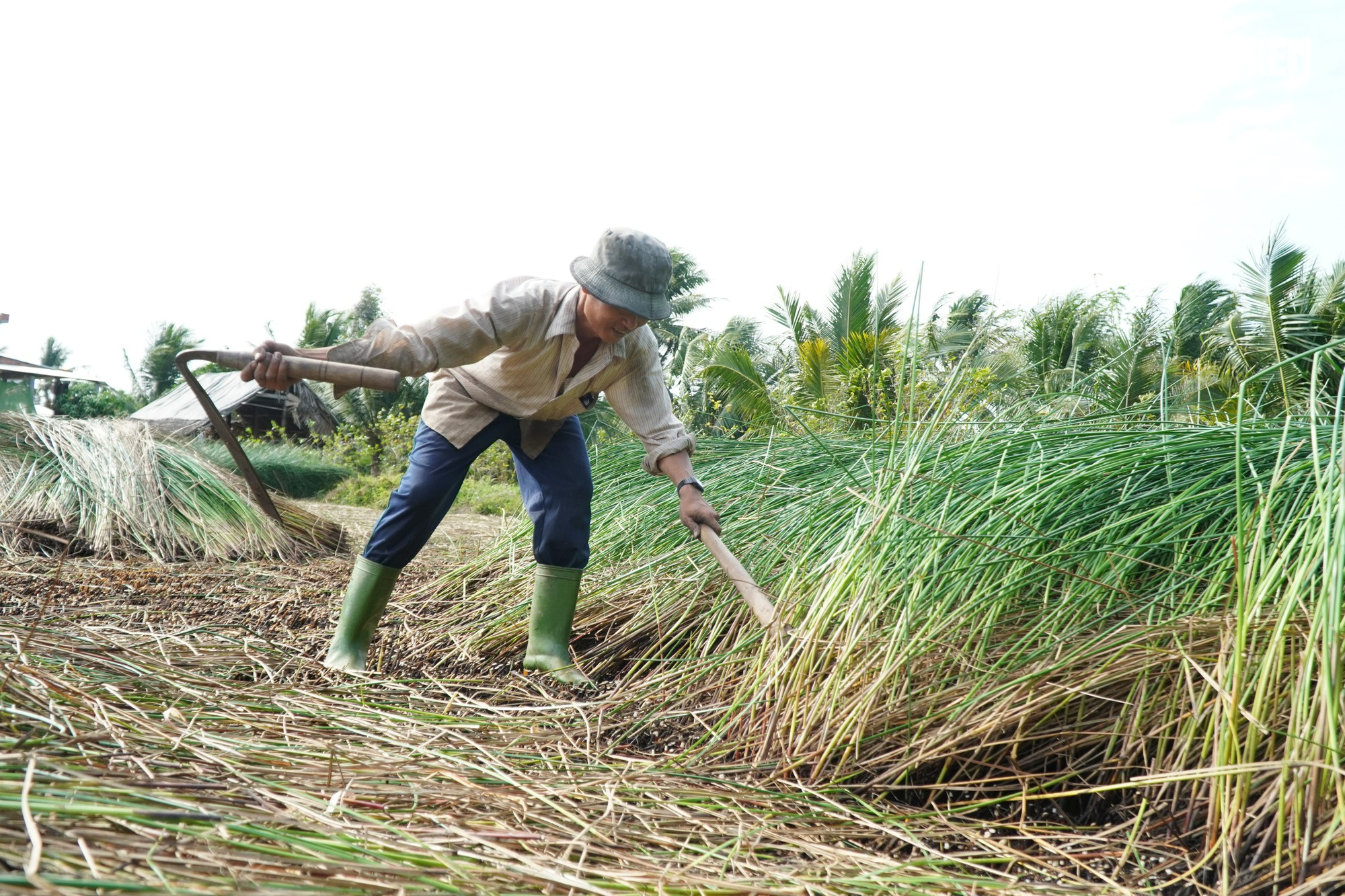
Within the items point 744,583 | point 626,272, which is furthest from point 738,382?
point 744,583

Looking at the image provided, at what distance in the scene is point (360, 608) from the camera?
2.43 m

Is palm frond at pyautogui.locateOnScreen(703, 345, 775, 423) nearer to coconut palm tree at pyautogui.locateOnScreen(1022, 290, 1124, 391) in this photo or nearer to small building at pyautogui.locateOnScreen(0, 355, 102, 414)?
coconut palm tree at pyautogui.locateOnScreen(1022, 290, 1124, 391)

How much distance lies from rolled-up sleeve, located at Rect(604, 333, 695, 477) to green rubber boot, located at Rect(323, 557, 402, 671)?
2.45ft

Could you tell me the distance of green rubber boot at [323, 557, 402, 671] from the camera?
2412mm

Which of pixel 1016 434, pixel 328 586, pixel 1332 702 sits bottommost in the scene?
pixel 328 586

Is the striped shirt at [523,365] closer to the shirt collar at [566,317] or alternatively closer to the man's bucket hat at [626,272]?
the shirt collar at [566,317]

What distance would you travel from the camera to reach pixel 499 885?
990mm

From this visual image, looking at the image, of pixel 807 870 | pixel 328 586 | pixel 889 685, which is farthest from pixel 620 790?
pixel 328 586

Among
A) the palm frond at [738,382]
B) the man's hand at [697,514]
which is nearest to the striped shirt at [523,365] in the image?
the man's hand at [697,514]

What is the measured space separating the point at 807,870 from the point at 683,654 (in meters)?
1.21

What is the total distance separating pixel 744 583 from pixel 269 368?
1055 mm

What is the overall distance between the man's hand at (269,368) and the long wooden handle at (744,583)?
3.04 feet

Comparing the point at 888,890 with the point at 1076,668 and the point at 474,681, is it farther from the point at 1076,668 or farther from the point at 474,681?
the point at 474,681

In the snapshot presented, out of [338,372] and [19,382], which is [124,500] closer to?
[338,372]
